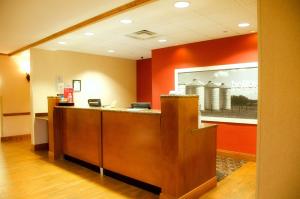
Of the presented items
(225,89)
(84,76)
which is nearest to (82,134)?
(84,76)

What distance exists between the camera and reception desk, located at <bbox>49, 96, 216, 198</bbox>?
2.77m

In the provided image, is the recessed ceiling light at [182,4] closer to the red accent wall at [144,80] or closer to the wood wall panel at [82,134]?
the wood wall panel at [82,134]

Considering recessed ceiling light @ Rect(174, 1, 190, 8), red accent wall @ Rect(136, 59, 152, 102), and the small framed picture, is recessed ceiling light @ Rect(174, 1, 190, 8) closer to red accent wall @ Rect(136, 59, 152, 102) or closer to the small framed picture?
the small framed picture

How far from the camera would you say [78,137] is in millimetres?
4523

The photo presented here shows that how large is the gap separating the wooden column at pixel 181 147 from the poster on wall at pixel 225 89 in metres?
1.70

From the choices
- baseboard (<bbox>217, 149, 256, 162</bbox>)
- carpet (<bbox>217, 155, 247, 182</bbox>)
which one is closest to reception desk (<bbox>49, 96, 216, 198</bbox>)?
carpet (<bbox>217, 155, 247, 182</bbox>)

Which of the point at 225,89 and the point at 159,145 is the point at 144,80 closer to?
the point at 225,89

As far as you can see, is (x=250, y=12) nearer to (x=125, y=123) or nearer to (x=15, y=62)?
(x=125, y=123)

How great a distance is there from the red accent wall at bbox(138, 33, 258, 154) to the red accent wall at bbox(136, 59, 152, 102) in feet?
6.24

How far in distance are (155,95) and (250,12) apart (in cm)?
348

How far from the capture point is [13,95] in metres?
6.99

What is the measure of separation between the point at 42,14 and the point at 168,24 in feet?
6.91

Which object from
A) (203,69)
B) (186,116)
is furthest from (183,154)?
(203,69)

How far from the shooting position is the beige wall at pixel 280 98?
1.71 m
